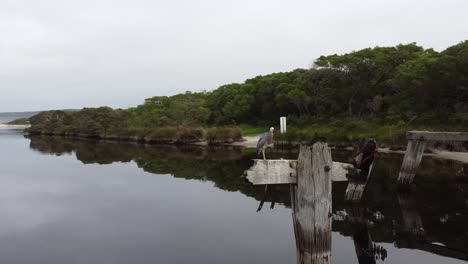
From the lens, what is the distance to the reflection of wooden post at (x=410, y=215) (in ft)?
25.7

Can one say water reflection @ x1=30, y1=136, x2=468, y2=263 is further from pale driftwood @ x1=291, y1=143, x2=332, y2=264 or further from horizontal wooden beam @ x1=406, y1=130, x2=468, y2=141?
pale driftwood @ x1=291, y1=143, x2=332, y2=264

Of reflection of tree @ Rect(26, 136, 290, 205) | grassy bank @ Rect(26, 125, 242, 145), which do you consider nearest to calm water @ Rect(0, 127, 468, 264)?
reflection of tree @ Rect(26, 136, 290, 205)

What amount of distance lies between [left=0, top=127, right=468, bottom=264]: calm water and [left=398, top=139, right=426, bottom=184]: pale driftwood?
1.69 ft

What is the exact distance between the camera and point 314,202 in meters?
4.50

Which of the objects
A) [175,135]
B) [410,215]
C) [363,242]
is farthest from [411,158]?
[175,135]

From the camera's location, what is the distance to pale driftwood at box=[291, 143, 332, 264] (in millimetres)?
4520

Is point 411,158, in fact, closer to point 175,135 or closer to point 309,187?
point 309,187

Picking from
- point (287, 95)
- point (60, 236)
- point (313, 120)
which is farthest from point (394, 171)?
point (287, 95)

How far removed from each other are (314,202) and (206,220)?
18.3 ft

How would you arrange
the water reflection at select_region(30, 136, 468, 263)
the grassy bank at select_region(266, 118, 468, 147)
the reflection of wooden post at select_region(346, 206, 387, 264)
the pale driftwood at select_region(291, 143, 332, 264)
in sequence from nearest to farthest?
the pale driftwood at select_region(291, 143, 332, 264)
the reflection of wooden post at select_region(346, 206, 387, 264)
the water reflection at select_region(30, 136, 468, 263)
the grassy bank at select_region(266, 118, 468, 147)

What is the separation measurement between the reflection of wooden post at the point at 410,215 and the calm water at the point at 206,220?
0.02 m

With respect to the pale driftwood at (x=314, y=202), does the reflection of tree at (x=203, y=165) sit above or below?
below

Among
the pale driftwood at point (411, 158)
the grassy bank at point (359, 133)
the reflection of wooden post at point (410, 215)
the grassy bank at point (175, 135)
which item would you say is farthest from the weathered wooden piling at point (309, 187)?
the grassy bank at point (175, 135)

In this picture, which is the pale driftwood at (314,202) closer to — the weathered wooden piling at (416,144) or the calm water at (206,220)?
the calm water at (206,220)
